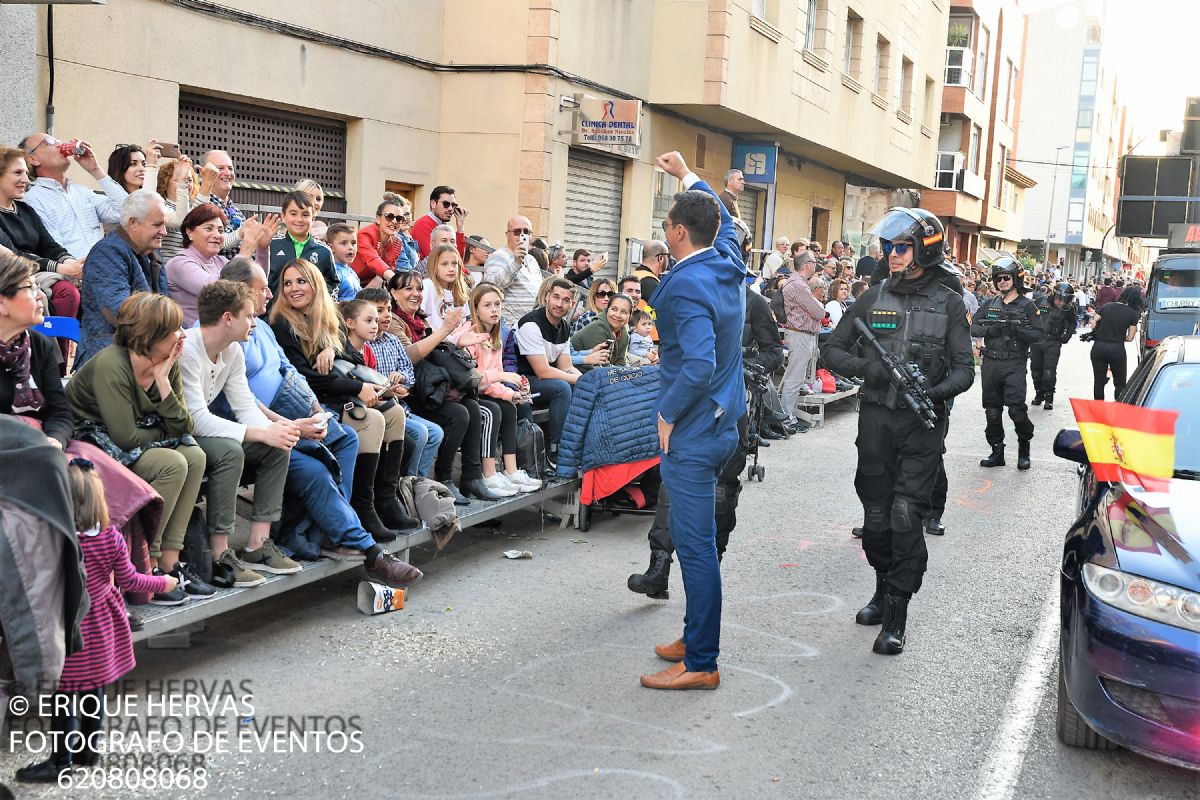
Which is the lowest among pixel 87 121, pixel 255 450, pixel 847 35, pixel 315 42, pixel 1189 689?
pixel 1189 689

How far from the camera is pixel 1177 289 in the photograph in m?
22.9

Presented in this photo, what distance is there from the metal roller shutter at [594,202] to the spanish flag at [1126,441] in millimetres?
12877

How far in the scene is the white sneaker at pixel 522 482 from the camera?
816 cm

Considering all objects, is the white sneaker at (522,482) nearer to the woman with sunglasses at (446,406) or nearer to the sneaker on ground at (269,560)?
the woman with sunglasses at (446,406)

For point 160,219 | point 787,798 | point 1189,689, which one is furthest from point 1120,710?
point 160,219

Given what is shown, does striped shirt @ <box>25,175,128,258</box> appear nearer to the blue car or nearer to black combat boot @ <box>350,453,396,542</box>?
black combat boot @ <box>350,453,396,542</box>

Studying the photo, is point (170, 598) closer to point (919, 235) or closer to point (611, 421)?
point (611, 421)

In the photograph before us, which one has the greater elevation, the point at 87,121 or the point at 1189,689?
the point at 87,121

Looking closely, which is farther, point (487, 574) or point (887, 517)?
point (487, 574)

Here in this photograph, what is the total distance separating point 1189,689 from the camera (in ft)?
13.9

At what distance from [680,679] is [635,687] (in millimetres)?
210

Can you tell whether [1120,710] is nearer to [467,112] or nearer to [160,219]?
[160,219]

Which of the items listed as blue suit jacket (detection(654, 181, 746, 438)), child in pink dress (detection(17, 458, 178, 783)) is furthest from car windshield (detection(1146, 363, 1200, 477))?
child in pink dress (detection(17, 458, 178, 783))

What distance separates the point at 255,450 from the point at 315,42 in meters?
9.32
